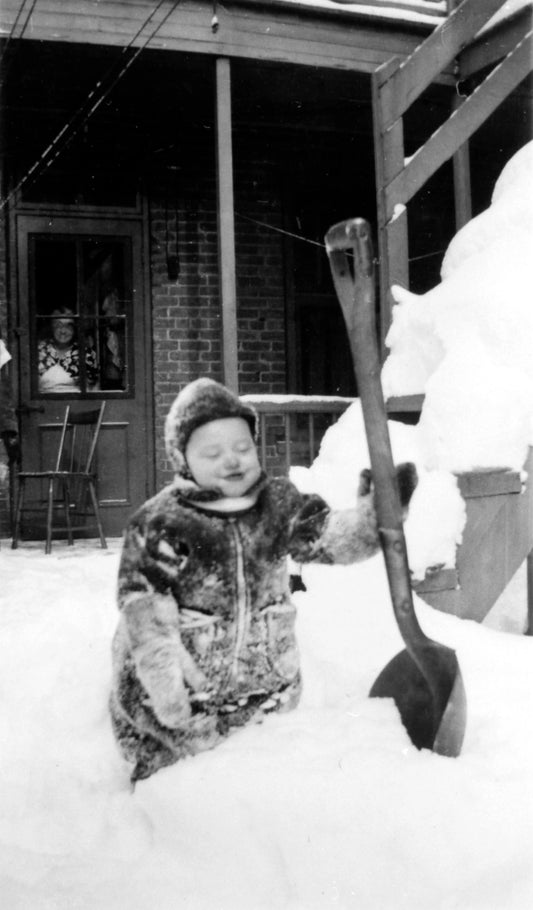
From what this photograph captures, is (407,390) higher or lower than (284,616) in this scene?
higher

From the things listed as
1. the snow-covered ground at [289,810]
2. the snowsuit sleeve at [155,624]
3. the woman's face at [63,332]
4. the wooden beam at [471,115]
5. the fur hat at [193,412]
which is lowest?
the snow-covered ground at [289,810]

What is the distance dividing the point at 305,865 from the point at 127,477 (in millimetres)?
5484

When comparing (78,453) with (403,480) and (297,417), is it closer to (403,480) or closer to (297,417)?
(297,417)

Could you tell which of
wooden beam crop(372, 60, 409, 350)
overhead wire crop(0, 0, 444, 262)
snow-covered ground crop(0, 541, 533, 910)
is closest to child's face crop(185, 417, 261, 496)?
snow-covered ground crop(0, 541, 533, 910)

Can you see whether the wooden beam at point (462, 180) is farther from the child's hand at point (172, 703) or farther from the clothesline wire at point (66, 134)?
the child's hand at point (172, 703)

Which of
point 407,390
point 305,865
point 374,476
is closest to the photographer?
point 305,865

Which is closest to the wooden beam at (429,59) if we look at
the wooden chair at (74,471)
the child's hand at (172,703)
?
the wooden chair at (74,471)

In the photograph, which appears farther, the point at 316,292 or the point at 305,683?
the point at 316,292

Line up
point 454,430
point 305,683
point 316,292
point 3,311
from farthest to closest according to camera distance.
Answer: point 316,292
point 3,311
point 454,430
point 305,683

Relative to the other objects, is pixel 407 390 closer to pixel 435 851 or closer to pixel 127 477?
pixel 435 851

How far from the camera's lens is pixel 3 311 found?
6.56 m

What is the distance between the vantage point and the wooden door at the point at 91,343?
6.63 m

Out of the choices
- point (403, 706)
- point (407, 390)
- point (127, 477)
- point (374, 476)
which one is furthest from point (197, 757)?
point (127, 477)

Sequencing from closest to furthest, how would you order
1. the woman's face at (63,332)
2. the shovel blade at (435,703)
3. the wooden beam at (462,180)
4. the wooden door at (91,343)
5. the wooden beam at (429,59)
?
the shovel blade at (435,703) → the wooden beam at (429,59) → the wooden beam at (462,180) → the wooden door at (91,343) → the woman's face at (63,332)
